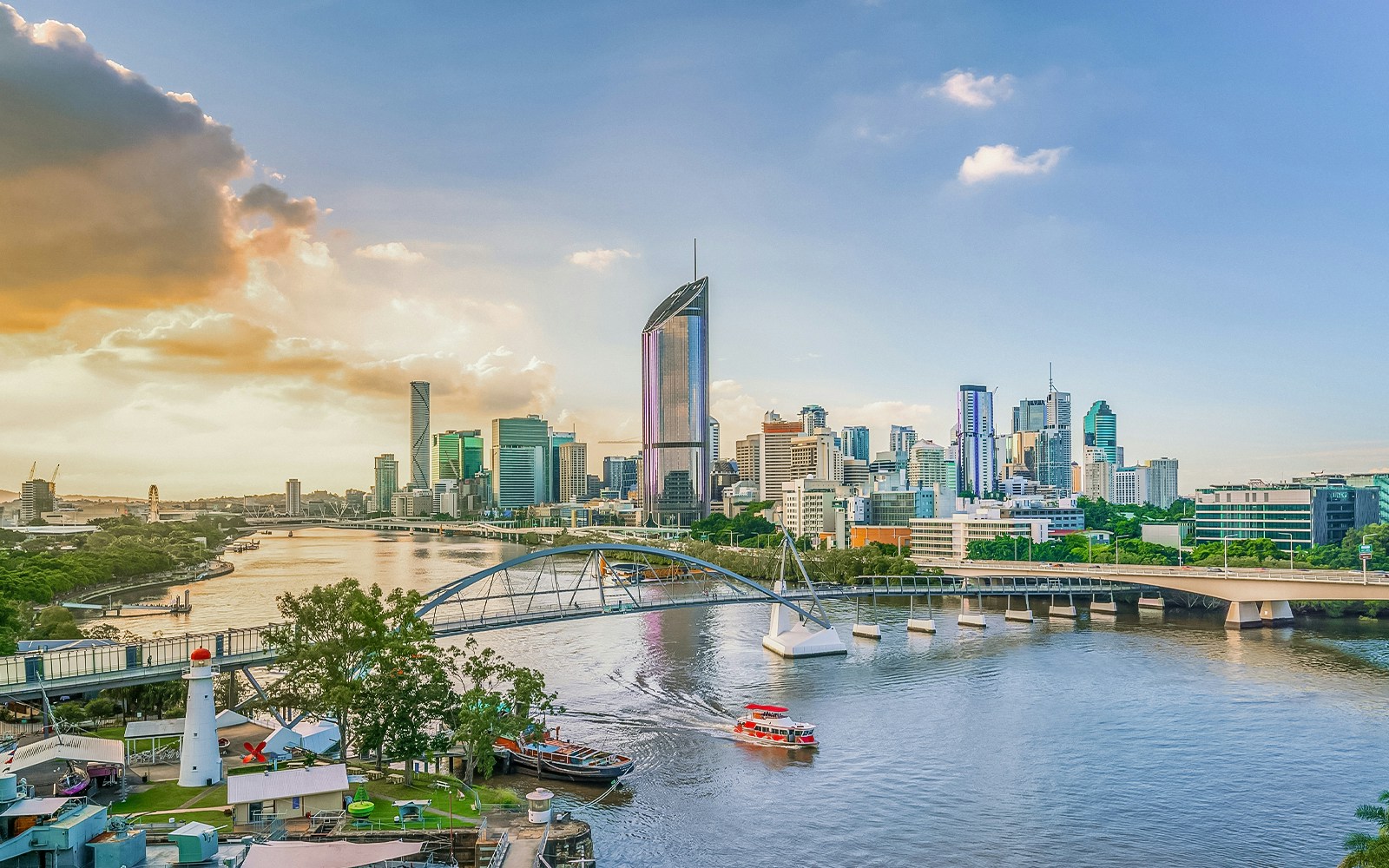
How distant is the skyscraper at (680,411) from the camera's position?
185 metres

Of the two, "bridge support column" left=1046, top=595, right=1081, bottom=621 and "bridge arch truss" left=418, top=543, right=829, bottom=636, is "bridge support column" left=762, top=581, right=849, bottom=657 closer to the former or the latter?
"bridge arch truss" left=418, top=543, right=829, bottom=636

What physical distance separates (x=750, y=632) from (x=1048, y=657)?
16.1 meters

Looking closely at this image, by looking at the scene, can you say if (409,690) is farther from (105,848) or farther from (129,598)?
(129,598)

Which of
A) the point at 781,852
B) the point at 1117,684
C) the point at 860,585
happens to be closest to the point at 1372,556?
the point at 860,585

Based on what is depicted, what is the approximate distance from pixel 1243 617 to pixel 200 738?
59.5 meters

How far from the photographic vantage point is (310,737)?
25000mm

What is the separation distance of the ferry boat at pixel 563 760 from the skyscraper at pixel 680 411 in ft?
504

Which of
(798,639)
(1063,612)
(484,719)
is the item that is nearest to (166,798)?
Result: (484,719)

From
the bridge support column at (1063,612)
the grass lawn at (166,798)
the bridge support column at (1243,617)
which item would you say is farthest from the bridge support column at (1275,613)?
the grass lawn at (166,798)

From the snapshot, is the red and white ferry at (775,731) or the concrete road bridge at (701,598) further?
the red and white ferry at (775,731)

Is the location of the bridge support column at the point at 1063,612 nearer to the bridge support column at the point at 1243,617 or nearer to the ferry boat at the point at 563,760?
the bridge support column at the point at 1243,617

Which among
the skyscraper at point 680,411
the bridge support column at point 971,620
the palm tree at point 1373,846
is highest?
the skyscraper at point 680,411

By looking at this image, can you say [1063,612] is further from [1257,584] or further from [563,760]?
[563,760]

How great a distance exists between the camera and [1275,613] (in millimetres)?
62125
